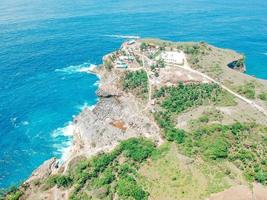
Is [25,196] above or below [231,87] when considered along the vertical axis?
below

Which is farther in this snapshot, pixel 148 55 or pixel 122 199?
pixel 148 55

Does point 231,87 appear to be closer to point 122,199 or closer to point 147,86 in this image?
point 147,86

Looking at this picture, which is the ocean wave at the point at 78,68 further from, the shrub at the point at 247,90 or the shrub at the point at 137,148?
the shrub at the point at 247,90

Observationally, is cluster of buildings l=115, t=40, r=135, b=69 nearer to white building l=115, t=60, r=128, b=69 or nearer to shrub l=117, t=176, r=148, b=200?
white building l=115, t=60, r=128, b=69

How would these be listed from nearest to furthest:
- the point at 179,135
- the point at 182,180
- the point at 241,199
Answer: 1. the point at 241,199
2. the point at 182,180
3. the point at 179,135

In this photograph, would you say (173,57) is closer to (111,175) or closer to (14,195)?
(111,175)

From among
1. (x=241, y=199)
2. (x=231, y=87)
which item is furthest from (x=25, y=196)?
(x=231, y=87)
